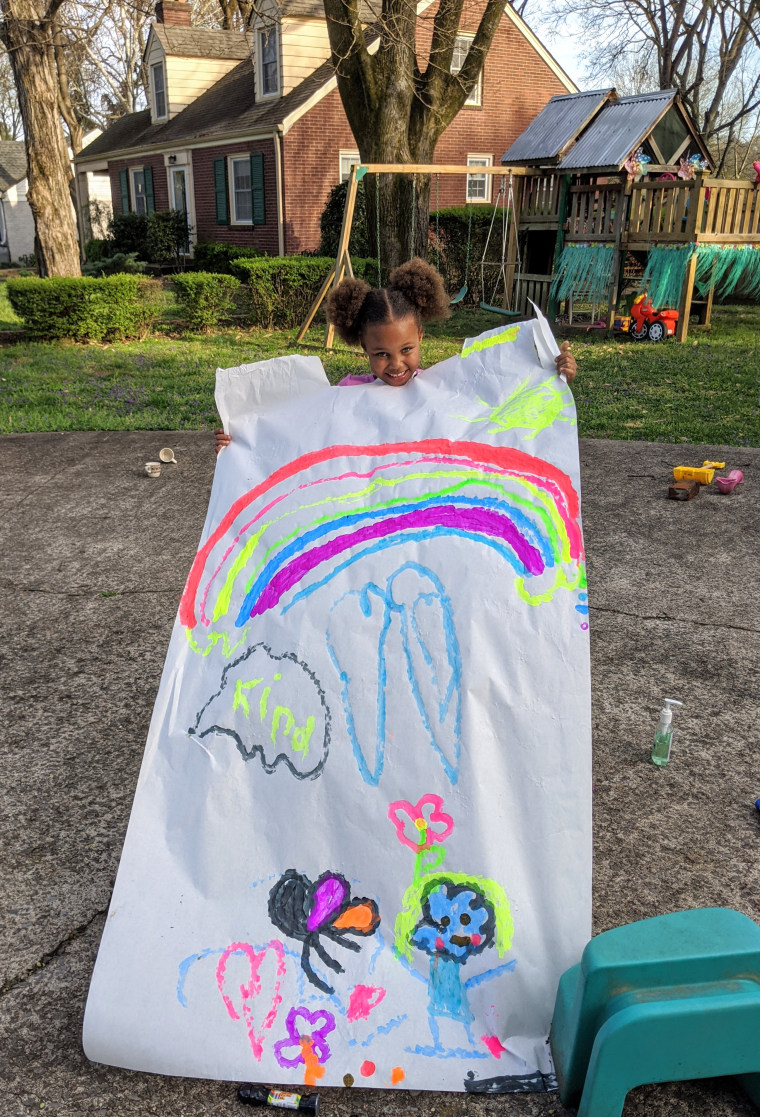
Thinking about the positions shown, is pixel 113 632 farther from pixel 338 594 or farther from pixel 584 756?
pixel 584 756

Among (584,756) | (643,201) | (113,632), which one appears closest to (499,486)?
(584,756)

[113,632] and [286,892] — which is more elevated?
[286,892]

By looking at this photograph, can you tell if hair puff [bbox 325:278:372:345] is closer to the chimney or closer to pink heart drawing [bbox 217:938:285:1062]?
pink heart drawing [bbox 217:938:285:1062]

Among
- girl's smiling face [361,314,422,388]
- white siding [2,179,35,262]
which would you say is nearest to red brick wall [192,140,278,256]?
white siding [2,179,35,262]

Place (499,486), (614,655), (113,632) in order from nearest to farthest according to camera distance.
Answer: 1. (499,486)
2. (614,655)
3. (113,632)

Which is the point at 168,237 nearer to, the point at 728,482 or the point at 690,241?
the point at 690,241

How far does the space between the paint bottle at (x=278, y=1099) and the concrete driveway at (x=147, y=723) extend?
0.03m

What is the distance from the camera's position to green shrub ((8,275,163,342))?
36.6 ft

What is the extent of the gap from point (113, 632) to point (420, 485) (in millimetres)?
1952

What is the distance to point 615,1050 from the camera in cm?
141

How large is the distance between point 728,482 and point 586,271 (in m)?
7.57

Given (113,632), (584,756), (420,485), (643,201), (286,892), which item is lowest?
(113,632)

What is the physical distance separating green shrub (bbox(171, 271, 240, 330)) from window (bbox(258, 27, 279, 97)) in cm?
931

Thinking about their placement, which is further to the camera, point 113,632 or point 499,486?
point 113,632
